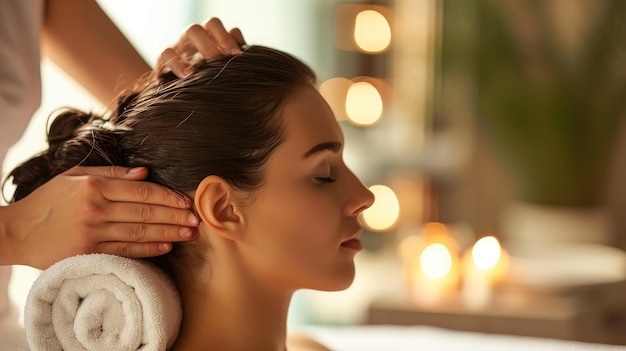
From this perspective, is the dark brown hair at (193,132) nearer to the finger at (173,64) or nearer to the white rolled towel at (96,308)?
the finger at (173,64)

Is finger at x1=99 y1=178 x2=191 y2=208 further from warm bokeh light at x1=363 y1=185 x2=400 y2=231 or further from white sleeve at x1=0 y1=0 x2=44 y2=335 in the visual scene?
warm bokeh light at x1=363 y1=185 x2=400 y2=231

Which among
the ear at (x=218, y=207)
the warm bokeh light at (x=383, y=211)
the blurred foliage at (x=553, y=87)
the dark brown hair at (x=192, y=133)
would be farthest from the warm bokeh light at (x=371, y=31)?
the ear at (x=218, y=207)

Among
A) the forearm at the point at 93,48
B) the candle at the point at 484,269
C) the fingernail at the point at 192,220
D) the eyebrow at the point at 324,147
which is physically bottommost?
the candle at the point at 484,269

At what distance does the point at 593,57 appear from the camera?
375 cm

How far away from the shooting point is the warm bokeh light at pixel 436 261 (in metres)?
3.10

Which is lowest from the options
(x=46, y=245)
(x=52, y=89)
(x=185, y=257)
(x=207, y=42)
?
(x=185, y=257)

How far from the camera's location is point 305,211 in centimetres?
125

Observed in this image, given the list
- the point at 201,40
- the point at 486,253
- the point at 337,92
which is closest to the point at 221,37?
the point at 201,40

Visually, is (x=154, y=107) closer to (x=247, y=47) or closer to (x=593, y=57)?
(x=247, y=47)

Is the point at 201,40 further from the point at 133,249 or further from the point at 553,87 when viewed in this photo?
the point at 553,87

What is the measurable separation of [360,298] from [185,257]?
288 centimetres

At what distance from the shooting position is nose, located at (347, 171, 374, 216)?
1290 mm

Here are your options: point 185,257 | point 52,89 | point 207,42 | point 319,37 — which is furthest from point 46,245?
point 319,37

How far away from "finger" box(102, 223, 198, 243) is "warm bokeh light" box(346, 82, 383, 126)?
2819 mm
